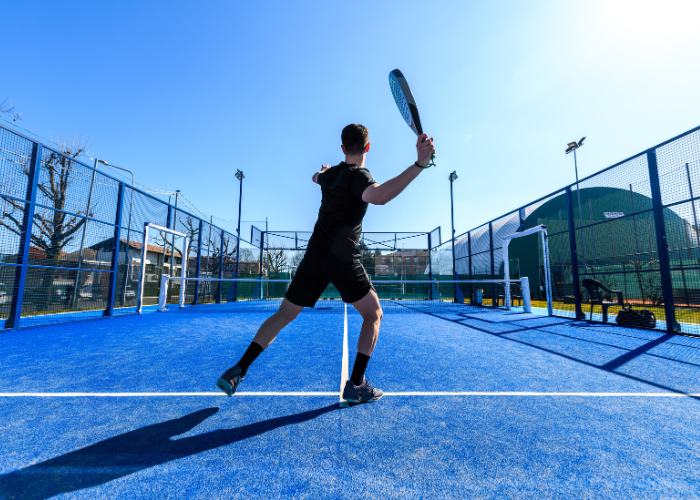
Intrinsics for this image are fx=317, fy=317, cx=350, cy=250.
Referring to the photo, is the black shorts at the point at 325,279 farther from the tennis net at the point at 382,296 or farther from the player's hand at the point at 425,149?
the tennis net at the point at 382,296

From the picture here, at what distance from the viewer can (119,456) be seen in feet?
5.25

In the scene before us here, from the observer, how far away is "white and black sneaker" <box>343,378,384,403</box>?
232 centimetres

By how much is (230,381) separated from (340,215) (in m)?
1.35

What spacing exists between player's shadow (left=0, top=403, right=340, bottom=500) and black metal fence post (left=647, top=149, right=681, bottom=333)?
7.71m

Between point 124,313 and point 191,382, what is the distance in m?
8.32

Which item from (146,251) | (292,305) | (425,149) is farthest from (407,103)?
(146,251)

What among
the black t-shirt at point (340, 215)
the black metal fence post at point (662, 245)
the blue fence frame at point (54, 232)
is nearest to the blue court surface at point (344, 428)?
the black t-shirt at point (340, 215)

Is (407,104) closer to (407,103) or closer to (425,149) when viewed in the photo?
(407,103)

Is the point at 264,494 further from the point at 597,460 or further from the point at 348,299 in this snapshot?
the point at 597,460

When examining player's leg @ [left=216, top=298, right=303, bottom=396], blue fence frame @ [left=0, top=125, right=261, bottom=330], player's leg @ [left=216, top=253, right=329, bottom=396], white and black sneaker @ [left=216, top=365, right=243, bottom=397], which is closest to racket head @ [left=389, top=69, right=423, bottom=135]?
player's leg @ [left=216, top=253, right=329, bottom=396]

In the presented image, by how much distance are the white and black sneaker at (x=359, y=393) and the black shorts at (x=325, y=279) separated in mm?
640

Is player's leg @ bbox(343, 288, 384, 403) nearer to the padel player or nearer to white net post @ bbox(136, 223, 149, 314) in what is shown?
the padel player

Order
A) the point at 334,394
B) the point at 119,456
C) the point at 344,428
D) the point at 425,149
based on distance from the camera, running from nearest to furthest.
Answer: the point at 119,456 < the point at 425,149 < the point at 344,428 < the point at 334,394

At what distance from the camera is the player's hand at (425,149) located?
1.71 m
